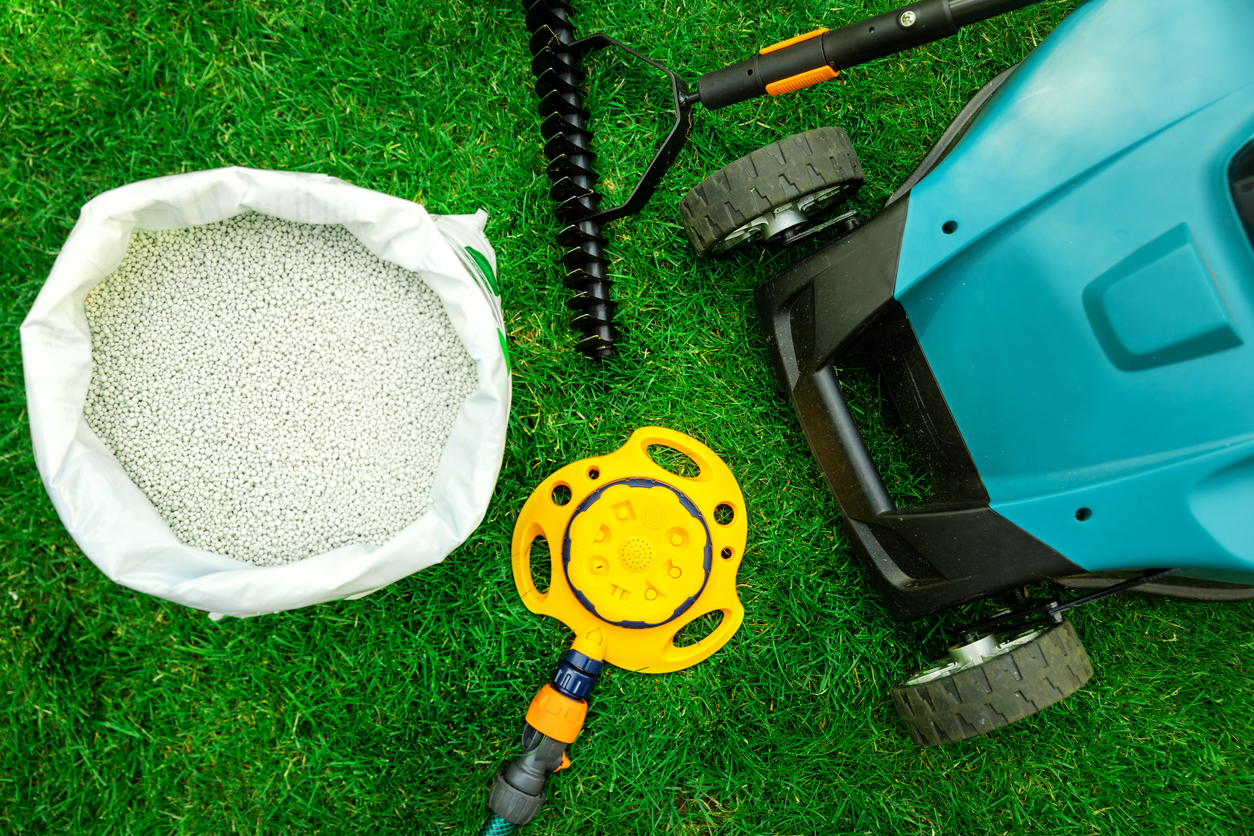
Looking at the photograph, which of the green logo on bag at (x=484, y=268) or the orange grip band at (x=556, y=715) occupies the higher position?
the green logo on bag at (x=484, y=268)

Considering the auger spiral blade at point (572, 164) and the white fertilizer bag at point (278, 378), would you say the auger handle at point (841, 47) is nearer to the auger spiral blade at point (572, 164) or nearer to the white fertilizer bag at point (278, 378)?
the auger spiral blade at point (572, 164)

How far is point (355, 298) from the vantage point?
3.22 feet

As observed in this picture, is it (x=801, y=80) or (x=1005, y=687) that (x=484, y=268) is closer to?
(x=801, y=80)

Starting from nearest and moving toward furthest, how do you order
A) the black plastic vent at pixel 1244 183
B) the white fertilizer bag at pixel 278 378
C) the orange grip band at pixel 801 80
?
the black plastic vent at pixel 1244 183 → the orange grip band at pixel 801 80 → the white fertilizer bag at pixel 278 378

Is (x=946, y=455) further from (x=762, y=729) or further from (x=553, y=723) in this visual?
(x=553, y=723)

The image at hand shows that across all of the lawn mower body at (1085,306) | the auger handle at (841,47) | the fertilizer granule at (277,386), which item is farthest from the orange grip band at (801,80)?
the fertilizer granule at (277,386)

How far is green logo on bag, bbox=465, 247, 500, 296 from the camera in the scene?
906mm

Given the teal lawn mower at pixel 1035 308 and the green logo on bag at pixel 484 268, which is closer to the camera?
the teal lawn mower at pixel 1035 308

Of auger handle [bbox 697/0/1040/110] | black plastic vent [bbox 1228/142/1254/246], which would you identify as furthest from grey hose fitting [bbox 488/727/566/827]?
black plastic vent [bbox 1228/142/1254/246]

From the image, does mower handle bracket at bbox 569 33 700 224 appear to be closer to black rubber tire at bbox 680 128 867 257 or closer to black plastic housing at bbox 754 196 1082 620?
black rubber tire at bbox 680 128 867 257

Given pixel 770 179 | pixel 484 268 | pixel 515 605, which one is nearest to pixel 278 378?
pixel 484 268

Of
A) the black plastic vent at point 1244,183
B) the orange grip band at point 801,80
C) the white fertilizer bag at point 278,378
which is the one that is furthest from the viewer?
the white fertilizer bag at point 278,378

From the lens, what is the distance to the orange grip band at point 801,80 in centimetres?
79

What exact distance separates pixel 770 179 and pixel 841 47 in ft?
0.53
